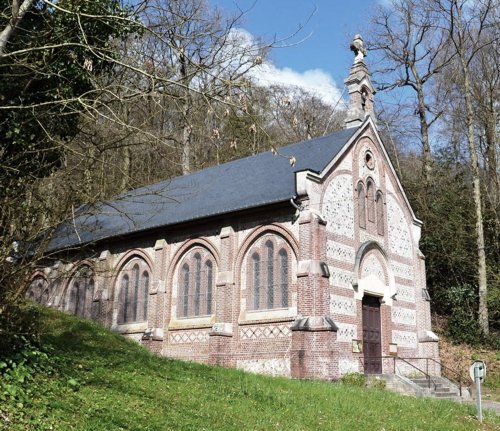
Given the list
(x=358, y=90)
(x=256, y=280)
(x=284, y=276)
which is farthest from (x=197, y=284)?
(x=358, y=90)

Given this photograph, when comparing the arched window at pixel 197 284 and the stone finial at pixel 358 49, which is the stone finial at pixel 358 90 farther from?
the arched window at pixel 197 284

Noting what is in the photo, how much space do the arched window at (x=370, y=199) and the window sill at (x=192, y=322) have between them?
22.7ft

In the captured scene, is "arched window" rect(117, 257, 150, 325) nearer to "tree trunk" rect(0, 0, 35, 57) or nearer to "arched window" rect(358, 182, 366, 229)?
"arched window" rect(358, 182, 366, 229)

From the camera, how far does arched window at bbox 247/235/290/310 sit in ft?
63.5

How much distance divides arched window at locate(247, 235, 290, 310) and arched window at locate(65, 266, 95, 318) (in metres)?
9.02

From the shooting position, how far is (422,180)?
110 ft

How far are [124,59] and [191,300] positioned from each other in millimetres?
13664

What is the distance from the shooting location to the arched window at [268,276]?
63.5ft

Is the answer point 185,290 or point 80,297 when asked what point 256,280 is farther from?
point 80,297

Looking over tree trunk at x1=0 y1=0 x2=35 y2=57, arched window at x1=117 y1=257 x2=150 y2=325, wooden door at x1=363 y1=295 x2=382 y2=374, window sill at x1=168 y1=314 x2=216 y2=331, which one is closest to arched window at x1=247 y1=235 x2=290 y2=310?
window sill at x1=168 y1=314 x2=216 y2=331

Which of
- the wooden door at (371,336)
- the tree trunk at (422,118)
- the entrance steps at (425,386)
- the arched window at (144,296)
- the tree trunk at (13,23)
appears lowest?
the entrance steps at (425,386)

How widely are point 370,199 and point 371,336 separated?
510cm

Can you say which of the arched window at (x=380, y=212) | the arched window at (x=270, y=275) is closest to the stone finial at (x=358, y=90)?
the arched window at (x=380, y=212)

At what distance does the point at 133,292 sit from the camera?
24.4 meters
